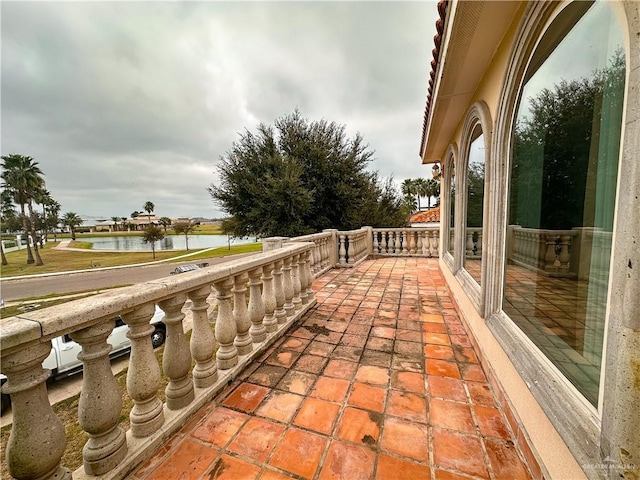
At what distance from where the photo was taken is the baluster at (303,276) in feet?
12.2

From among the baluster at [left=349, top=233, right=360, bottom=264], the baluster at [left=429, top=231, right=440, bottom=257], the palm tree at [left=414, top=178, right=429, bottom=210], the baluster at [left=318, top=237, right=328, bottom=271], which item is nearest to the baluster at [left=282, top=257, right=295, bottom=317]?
the baluster at [left=318, top=237, right=328, bottom=271]

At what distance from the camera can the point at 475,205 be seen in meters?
3.43

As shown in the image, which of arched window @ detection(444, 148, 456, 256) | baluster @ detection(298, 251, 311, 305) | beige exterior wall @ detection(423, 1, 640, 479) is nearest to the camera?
beige exterior wall @ detection(423, 1, 640, 479)

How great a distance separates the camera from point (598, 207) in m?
1.14

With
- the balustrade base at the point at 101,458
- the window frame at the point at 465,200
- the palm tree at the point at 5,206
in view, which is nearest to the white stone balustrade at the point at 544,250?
the window frame at the point at 465,200

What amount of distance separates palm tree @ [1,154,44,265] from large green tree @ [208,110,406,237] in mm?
36328

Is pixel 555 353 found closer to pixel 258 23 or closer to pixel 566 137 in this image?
pixel 566 137

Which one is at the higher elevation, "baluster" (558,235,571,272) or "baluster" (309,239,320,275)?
"baluster" (558,235,571,272)

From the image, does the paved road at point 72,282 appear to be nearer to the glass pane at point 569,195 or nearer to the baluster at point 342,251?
the baluster at point 342,251

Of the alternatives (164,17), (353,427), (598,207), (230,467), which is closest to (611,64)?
(598,207)

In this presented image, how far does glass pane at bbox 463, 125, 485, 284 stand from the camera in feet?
10.0

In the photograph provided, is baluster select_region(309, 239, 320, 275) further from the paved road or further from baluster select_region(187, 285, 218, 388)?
the paved road

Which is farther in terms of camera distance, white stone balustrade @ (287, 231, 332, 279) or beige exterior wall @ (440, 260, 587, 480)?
white stone balustrade @ (287, 231, 332, 279)

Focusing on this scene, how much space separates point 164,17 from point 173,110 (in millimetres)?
9253
